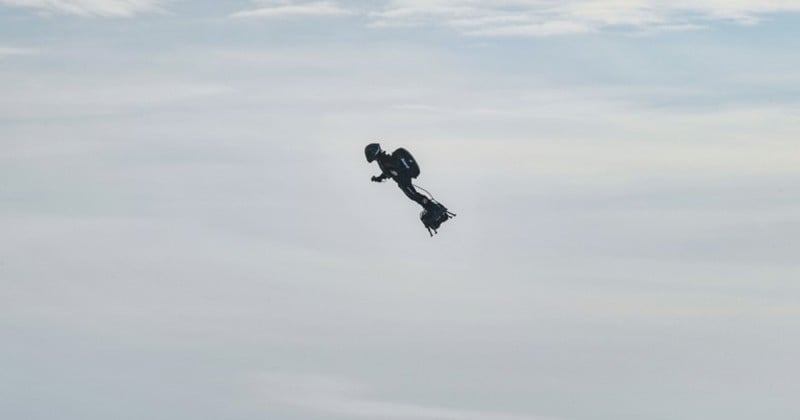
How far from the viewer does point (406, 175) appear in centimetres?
17838

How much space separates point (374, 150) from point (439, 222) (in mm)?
6627

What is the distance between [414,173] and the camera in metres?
178

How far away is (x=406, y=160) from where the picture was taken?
178 m

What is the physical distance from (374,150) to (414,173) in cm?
304

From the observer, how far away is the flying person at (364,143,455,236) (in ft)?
584

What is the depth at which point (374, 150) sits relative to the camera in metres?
178

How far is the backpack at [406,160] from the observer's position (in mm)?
177875

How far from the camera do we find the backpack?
178 m

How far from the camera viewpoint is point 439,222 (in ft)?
Result: 590

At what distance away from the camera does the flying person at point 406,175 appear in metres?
178

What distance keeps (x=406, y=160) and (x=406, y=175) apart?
3.54 feet

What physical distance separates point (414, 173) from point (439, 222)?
3.85 metres
